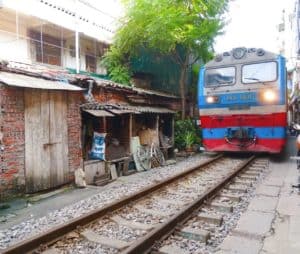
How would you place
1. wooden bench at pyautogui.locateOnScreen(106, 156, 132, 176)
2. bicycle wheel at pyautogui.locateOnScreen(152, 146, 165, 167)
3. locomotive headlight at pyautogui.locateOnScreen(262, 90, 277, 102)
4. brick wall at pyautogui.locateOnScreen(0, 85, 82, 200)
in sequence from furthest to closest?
bicycle wheel at pyautogui.locateOnScreen(152, 146, 165, 167), locomotive headlight at pyautogui.locateOnScreen(262, 90, 277, 102), wooden bench at pyautogui.locateOnScreen(106, 156, 132, 176), brick wall at pyautogui.locateOnScreen(0, 85, 82, 200)

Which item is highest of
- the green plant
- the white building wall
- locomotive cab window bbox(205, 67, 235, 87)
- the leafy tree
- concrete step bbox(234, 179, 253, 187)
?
the leafy tree

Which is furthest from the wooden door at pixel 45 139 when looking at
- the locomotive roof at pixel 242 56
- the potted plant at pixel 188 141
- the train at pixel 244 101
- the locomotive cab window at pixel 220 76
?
the potted plant at pixel 188 141

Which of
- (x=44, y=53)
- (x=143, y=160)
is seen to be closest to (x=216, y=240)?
(x=143, y=160)

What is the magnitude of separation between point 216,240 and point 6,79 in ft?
16.2

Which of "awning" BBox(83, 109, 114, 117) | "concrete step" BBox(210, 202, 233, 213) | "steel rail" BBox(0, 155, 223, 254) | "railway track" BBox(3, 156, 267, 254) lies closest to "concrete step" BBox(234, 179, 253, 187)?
"railway track" BBox(3, 156, 267, 254)

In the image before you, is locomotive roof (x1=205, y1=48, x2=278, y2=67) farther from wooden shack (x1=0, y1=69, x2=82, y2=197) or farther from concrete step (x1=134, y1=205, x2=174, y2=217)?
concrete step (x1=134, y1=205, x2=174, y2=217)

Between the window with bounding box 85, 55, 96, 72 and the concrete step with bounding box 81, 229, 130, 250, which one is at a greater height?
the window with bounding box 85, 55, 96, 72

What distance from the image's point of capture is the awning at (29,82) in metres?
6.20

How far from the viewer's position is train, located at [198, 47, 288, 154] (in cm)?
1052

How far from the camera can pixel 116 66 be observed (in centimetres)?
1457

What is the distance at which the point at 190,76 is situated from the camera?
1827 centimetres

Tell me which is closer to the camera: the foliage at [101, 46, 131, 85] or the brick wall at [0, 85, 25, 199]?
the brick wall at [0, 85, 25, 199]

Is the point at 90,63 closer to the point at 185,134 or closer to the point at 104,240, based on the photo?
the point at 185,134

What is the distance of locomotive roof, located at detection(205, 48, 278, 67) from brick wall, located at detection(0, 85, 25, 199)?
25.2 ft
